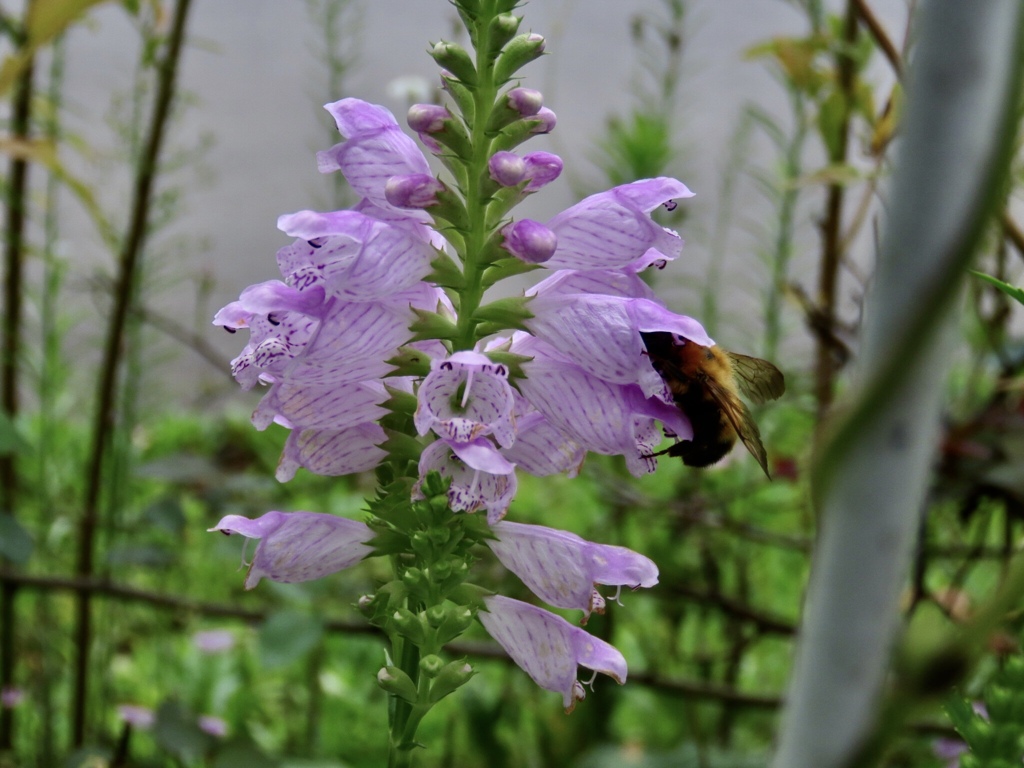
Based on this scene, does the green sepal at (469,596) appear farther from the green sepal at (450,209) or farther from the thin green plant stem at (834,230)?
the thin green plant stem at (834,230)

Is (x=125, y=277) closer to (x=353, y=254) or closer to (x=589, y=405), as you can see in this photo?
(x=353, y=254)

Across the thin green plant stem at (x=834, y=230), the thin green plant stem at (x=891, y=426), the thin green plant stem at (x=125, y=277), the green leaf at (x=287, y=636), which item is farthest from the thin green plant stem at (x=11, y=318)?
the thin green plant stem at (x=891, y=426)

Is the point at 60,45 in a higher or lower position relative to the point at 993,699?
higher

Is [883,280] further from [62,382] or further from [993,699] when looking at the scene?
[62,382]

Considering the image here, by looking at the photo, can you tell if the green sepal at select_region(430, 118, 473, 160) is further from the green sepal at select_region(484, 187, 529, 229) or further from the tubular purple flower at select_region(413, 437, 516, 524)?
the tubular purple flower at select_region(413, 437, 516, 524)

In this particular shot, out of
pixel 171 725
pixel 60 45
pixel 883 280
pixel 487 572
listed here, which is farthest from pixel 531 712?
pixel 883 280

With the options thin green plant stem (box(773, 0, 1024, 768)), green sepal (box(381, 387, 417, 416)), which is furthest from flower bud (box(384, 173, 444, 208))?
thin green plant stem (box(773, 0, 1024, 768))
